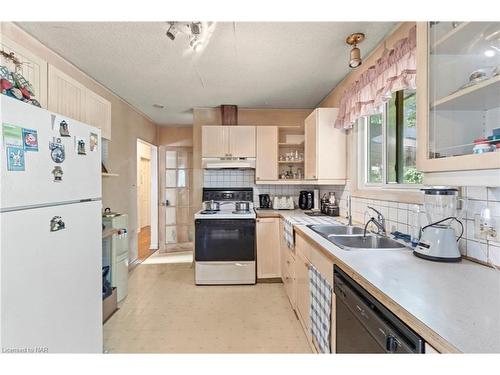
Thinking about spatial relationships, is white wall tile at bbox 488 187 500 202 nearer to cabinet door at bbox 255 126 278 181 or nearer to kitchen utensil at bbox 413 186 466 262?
kitchen utensil at bbox 413 186 466 262

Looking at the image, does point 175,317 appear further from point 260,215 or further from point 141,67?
point 141,67

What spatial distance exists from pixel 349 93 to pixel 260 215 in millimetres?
1691

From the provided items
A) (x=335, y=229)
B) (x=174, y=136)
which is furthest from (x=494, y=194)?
(x=174, y=136)

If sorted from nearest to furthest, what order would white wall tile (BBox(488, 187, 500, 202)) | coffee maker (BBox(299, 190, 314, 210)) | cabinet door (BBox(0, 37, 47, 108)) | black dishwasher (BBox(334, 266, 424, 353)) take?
black dishwasher (BBox(334, 266, 424, 353)) < white wall tile (BBox(488, 187, 500, 202)) < cabinet door (BBox(0, 37, 47, 108)) < coffee maker (BBox(299, 190, 314, 210))

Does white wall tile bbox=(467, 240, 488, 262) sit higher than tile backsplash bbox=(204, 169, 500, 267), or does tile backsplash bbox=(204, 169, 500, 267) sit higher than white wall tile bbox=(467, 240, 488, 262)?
tile backsplash bbox=(204, 169, 500, 267)

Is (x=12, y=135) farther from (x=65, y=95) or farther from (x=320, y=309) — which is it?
(x=320, y=309)

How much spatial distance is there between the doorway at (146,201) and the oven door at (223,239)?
170cm

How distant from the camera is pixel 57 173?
1.22 metres

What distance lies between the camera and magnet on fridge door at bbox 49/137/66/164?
1190mm

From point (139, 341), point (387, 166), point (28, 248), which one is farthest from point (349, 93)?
point (139, 341)

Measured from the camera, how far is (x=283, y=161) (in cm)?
356

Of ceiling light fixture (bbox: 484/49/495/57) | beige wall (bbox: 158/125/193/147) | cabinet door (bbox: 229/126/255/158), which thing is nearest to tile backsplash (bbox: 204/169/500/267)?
cabinet door (bbox: 229/126/255/158)

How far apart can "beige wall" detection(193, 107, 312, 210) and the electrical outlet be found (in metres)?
2.84

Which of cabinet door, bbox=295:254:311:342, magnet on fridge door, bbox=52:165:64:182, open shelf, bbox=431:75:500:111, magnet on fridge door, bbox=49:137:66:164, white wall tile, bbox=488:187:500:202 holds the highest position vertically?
open shelf, bbox=431:75:500:111
